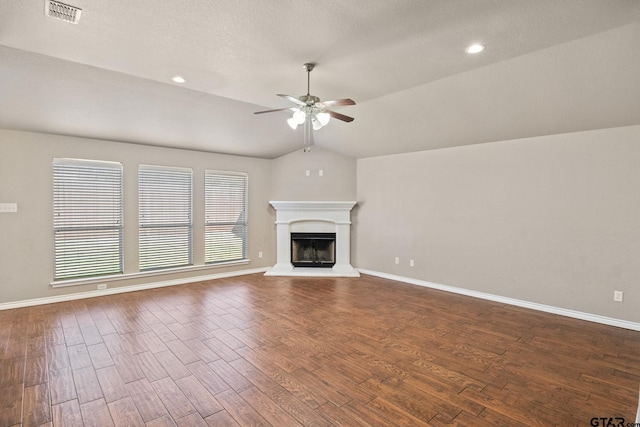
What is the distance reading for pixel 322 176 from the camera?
6.70 m

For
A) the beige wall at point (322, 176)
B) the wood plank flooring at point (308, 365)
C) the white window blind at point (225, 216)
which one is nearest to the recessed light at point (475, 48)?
the wood plank flooring at point (308, 365)

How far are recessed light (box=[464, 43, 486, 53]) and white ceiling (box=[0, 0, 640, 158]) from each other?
6 centimetres

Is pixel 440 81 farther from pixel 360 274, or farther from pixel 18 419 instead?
pixel 18 419

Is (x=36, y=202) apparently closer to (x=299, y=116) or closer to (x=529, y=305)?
(x=299, y=116)

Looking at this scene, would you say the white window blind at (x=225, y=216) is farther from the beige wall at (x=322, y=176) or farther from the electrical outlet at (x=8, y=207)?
the electrical outlet at (x=8, y=207)

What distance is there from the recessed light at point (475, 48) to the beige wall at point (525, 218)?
2251mm

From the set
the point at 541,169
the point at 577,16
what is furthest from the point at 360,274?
the point at 577,16

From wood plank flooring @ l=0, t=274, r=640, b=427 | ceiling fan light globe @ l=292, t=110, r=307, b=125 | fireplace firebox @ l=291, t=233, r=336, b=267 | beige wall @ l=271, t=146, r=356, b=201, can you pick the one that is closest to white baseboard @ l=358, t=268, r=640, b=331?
wood plank flooring @ l=0, t=274, r=640, b=427

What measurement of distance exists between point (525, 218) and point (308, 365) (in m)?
3.76

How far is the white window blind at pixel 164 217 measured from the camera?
532cm

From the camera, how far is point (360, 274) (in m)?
6.50

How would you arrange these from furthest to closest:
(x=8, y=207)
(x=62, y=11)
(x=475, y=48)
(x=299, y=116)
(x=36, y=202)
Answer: (x=36, y=202) → (x=8, y=207) → (x=299, y=116) → (x=475, y=48) → (x=62, y=11)

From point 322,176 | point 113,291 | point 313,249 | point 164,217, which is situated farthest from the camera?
point 313,249

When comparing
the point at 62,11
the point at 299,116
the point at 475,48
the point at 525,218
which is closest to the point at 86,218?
the point at 62,11
